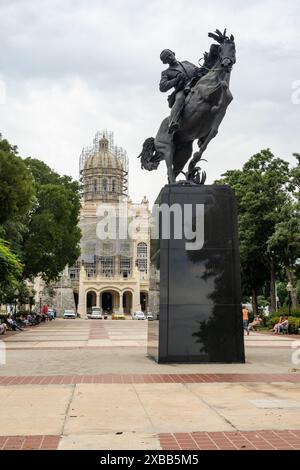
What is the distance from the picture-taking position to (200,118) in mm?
12039

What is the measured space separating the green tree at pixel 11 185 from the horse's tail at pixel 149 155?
14033mm

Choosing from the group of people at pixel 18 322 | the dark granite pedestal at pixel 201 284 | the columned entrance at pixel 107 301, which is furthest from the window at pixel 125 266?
the dark granite pedestal at pixel 201 284

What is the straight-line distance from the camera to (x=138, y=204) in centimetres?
9425

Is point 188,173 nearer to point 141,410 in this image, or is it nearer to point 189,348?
point 189,348

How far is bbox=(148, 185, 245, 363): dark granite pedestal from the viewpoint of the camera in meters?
11.1

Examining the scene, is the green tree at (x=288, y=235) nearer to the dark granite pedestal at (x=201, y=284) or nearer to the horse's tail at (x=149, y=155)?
the horse's tail at (x=149, y=155)

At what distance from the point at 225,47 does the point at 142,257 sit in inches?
3365

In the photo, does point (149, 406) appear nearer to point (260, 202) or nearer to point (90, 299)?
point (260, 202)

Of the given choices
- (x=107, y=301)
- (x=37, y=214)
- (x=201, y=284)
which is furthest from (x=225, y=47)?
(x=107, y=301)

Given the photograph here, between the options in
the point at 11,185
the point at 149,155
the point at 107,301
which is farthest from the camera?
the point at 107,301

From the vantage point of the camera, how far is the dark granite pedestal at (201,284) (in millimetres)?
11094

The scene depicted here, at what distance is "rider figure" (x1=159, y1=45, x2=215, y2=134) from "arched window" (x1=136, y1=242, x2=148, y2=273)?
82614 millimetres

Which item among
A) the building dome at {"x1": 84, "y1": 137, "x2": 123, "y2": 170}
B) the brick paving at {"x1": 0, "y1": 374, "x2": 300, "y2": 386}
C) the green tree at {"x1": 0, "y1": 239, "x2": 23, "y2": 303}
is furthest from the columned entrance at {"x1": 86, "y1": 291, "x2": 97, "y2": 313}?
the brick paving at {"x1": 0, "y1": 374, "x2": 300, "y2": 386}
